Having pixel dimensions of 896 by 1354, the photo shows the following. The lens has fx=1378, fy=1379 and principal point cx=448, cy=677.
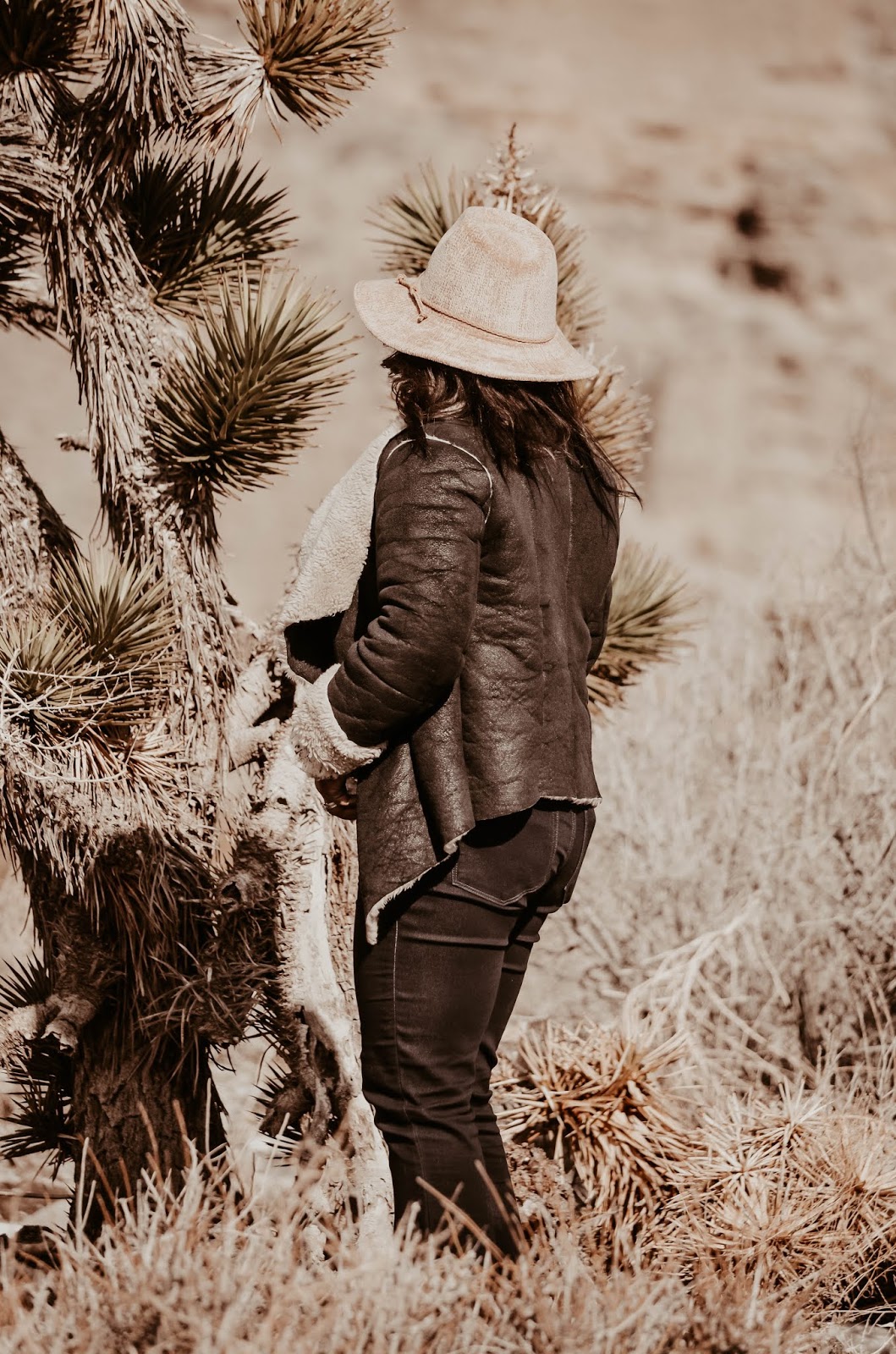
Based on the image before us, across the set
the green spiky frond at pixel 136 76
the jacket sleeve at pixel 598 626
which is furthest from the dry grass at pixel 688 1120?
the green spiky frond at pixel 136 76

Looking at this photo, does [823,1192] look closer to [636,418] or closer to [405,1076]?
[405,1076]

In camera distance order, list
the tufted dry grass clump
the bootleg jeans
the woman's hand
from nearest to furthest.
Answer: the tufted dry grass clump
the bootleg jeans
the woman's hand

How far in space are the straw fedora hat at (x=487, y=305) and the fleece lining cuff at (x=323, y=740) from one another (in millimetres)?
521

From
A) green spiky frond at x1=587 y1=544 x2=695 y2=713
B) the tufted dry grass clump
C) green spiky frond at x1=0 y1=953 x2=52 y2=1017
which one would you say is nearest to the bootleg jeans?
the tufted dry grass clump

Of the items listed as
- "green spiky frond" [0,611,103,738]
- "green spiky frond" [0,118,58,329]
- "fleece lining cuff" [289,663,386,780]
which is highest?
"green spiky frond" [0,118,58,329]

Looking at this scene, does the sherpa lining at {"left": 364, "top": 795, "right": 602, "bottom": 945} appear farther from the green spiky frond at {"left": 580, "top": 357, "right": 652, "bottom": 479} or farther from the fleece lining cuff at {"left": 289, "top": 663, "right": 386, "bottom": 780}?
the green spiky frond at {"left": 580, "top": 357, "right": 652, "bottom": 479}

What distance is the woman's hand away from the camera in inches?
86.0

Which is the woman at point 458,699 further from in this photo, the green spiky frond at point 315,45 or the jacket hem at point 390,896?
the green spiky frond at point 315,45

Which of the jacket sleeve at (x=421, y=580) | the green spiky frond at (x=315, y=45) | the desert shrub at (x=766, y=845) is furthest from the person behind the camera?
the desert shrub at (x=766, y=845)

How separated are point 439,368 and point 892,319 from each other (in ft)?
43.1

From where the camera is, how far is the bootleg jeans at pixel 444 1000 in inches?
80.7

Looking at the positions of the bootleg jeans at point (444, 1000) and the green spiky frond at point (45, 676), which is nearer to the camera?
the bootleg jeans at point (444, 1000)

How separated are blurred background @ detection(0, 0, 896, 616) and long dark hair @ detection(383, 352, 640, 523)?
1114 cm

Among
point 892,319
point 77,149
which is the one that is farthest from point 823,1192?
point 892,319
